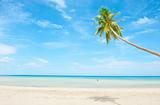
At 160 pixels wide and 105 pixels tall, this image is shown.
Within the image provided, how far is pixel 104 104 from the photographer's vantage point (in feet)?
48.3

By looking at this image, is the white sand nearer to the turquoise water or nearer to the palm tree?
the palm tree

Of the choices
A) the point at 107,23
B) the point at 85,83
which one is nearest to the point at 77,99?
the point at 107,23

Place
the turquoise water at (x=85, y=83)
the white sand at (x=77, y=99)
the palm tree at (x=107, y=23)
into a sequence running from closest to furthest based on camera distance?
the white sand at (x=77, y=99) < the palm tree at (x=107, y=23) < the turquoise water at (x=85, y=83)

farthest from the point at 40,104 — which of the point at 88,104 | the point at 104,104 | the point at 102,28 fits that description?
the point at 102,28

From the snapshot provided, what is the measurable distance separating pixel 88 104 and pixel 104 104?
118cm

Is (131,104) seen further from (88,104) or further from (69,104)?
(69,104)

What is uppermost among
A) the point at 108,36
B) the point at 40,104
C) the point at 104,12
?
the point at 104,12

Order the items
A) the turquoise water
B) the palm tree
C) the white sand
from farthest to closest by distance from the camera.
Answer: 1. the turquoise water
2. the palm tree
3. the white sand

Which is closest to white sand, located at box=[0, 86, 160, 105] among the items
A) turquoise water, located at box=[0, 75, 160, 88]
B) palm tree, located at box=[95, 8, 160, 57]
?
palm tree, located at box=[95, 8, 160, 57]

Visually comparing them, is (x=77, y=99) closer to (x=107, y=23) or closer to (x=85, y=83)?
(x=107, y=23)

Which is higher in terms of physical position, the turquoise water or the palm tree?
the palm tree

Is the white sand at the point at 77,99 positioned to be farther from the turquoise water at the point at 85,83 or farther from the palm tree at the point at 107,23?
the turquoise water at the point at 85,83

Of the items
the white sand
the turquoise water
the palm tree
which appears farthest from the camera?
the turquoise water

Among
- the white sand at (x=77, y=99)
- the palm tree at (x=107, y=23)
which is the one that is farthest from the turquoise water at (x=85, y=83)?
the palm tree at (x=107, y=23)
